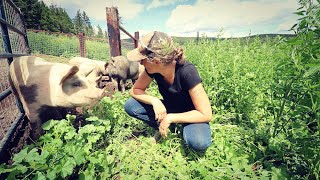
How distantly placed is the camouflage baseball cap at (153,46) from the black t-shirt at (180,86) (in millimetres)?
261

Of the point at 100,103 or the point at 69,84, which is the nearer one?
the point at 69,84

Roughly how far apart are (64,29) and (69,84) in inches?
1984

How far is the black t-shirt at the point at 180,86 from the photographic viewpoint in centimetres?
200

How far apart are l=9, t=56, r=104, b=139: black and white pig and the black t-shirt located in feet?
2.85

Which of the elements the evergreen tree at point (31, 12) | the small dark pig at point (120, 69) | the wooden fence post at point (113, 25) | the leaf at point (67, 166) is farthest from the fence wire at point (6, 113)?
the evergreen tree at point (31, 12)

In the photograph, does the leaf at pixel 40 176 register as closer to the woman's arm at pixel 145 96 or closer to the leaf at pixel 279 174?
the woman's arm at pixel 145 96

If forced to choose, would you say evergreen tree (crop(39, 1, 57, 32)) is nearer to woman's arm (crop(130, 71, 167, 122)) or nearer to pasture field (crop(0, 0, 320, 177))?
pasture field (crop(0, 0, 320, 177))

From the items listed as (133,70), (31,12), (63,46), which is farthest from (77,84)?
(31,12)

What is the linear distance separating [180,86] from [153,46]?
0.49m

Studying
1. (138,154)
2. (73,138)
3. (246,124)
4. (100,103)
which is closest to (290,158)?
(246,124)

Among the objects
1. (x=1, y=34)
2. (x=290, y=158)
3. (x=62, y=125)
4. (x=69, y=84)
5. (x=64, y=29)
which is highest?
(x=64, y=29)

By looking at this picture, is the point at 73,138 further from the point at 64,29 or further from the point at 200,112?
the point at 64,29

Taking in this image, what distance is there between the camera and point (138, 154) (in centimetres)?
221

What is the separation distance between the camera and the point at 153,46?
73.4 inches
